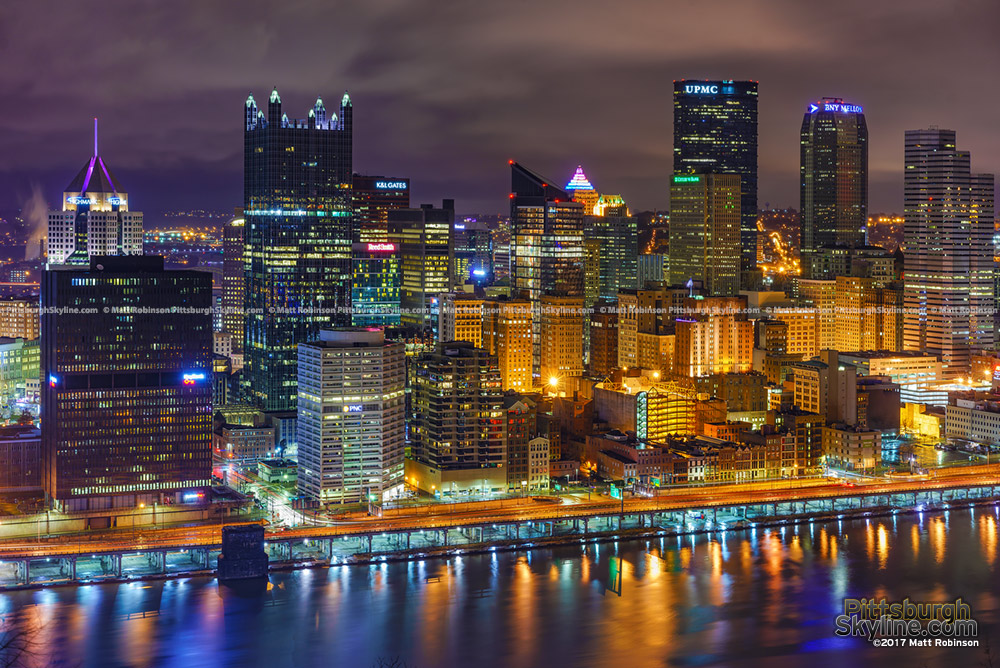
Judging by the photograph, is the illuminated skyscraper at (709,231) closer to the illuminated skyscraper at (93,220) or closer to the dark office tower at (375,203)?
the dark office tower at (375,203)

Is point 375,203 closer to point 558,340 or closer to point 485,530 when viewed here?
point 558,340

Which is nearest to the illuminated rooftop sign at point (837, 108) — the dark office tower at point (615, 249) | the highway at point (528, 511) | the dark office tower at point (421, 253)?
the dark office tower at point (615, 249)

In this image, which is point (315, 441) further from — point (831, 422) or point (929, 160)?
point (929, 160)

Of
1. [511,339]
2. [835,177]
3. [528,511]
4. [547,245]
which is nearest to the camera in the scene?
[528,511]

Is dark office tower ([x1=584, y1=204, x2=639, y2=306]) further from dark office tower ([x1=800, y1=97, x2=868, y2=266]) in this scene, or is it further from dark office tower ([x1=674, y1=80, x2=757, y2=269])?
dark office tower ([x1=800, y1=97, x2=868, y2=266])

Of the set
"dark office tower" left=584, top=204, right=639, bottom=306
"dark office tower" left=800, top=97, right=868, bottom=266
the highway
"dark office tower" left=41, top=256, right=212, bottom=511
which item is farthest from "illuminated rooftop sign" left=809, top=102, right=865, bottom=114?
"dark office tower" left=41, top=256, right=212, bottom=511

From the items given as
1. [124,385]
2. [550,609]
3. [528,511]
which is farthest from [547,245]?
[550,609]
